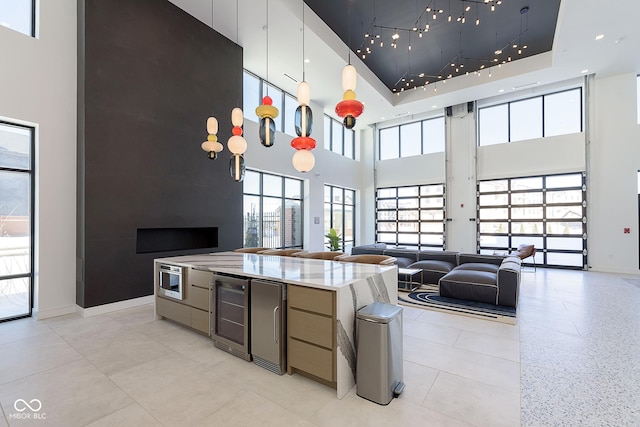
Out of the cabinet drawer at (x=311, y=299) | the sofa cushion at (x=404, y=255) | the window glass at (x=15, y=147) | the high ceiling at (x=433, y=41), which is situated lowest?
the sofa cushion at (x=404, y=255)

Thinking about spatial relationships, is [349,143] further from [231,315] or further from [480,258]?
[231,315]

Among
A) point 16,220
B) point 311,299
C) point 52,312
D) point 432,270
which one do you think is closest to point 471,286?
point 432,270

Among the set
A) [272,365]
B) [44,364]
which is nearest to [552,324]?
[272,365]

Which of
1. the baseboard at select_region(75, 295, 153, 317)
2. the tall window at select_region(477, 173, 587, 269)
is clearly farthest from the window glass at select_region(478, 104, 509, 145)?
the baseboard at select_region(75, 295, 153, 317)

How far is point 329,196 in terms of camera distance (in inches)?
432

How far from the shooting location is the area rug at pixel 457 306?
411 centimetres

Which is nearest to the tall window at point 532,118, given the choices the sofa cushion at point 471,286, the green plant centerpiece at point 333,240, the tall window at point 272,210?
the green plant centerpiece at point 333,240

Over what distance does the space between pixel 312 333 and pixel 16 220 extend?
473 centimetres

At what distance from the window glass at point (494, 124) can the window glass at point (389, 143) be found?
305 centimetres

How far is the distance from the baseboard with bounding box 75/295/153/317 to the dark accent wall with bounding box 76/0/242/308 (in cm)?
7

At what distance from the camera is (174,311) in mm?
3738

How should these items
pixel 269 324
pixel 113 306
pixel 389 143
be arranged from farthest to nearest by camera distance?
pixel 389 143
pixel 113 306
pixel 269 324

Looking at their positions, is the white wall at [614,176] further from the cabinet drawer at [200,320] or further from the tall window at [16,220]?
the tall window at [16,220]

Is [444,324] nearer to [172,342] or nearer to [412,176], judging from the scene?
[172,342]
